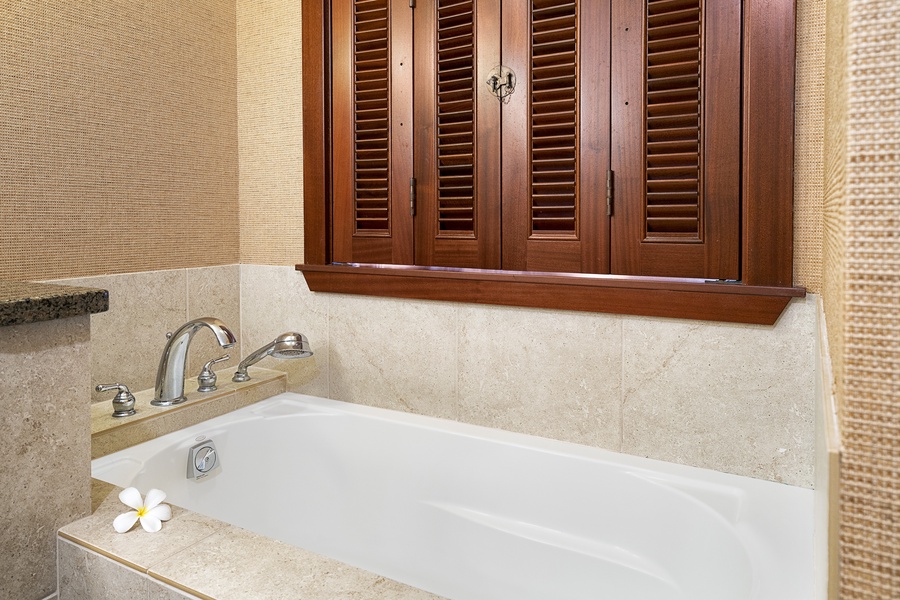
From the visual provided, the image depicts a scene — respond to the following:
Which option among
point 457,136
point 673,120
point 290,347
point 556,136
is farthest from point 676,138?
point 290,347

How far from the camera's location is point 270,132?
224cm

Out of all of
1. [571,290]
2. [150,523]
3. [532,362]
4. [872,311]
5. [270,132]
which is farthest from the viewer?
[270,132]

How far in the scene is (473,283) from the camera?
181 cm

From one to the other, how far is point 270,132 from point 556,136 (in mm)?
1115

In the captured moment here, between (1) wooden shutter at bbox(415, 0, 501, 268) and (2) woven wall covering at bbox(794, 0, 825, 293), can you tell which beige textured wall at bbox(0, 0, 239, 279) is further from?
(2) woven wall covering at bbox(794, 0, 825, 293)

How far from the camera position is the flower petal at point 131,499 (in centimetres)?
121

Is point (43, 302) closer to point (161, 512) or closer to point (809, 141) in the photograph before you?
point (161, 512)

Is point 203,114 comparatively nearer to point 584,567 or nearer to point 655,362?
point 655,362

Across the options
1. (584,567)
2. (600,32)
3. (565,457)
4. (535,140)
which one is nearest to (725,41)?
(600,32)

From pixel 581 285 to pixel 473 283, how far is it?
0.33 m

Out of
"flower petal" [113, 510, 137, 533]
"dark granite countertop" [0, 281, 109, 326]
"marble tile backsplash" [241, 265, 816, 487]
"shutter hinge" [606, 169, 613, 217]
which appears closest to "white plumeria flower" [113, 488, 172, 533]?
"flower petal" [113, 510, 137, 533]

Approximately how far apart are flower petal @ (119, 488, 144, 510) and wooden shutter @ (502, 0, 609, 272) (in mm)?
1117

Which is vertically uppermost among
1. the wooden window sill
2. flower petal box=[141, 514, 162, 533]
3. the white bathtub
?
the wooden window sill

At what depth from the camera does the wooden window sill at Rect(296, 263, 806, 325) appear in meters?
1.45
